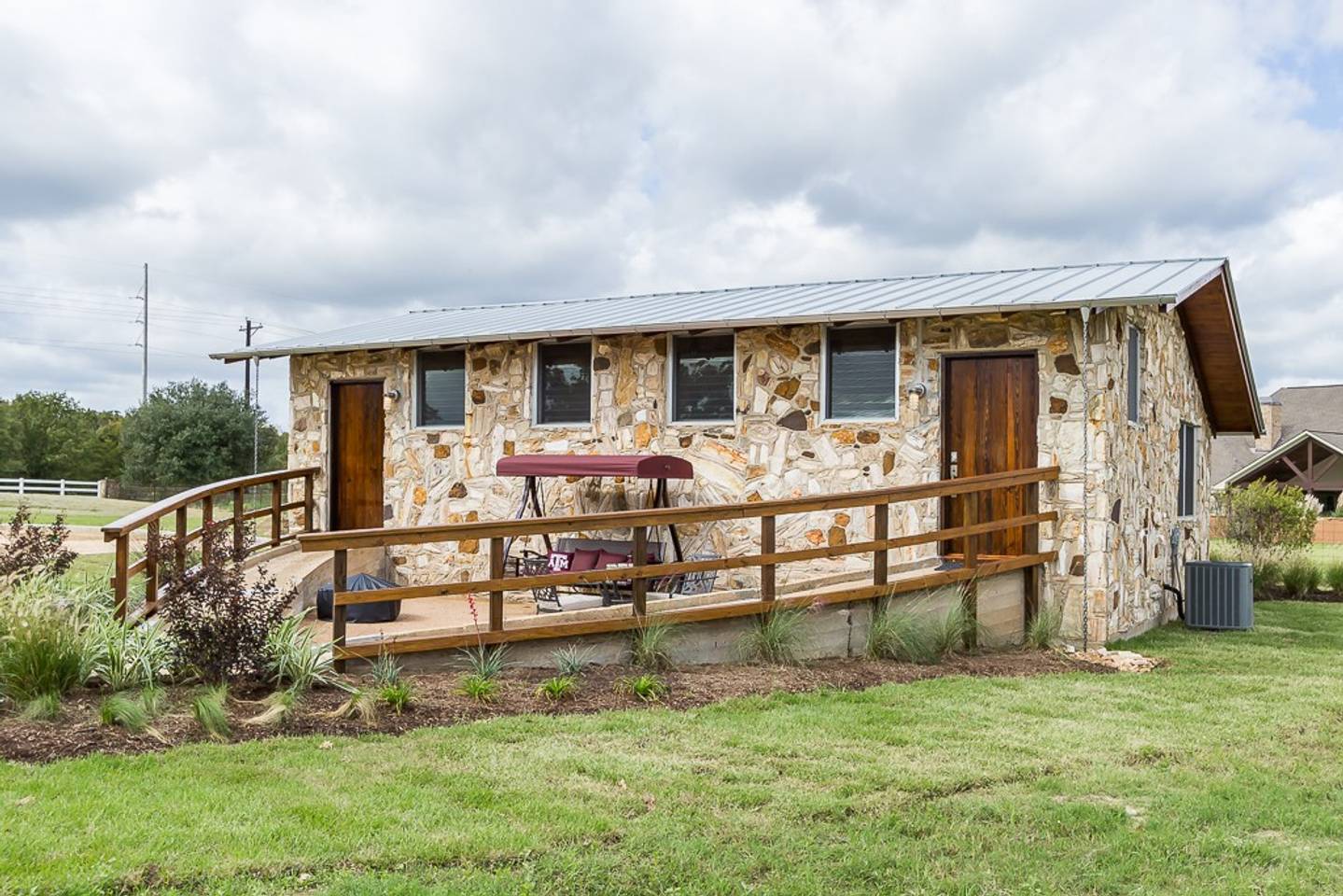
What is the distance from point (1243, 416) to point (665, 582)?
31.9ft

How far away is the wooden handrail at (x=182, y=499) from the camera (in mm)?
8727

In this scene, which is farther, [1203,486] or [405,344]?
[1203,486]

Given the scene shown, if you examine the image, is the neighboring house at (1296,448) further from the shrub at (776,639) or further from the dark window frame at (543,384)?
the shrub at (776,639)

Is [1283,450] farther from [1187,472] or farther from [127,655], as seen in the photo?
[127,655]

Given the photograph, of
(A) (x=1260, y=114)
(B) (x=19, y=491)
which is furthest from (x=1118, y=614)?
(B) (x=19, y=491)

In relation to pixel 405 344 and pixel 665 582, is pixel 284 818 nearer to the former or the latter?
pixel 665 582

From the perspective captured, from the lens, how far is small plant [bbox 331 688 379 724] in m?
6.64

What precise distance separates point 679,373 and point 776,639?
4577 millimetres

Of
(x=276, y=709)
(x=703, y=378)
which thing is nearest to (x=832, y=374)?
(x=703, y=378)

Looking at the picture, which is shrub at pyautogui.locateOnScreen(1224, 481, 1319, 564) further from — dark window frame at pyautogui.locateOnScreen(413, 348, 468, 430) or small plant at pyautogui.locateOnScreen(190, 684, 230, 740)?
small plant at pyautogui.locateOnScreen(190, 684, 230, 740)

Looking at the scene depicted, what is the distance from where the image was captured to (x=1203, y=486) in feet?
53.3

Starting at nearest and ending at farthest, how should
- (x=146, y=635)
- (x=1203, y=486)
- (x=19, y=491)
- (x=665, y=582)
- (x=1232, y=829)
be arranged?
(x=1232, y=829) → (x=146, y=635) → (x=665, y=582) → (x=1203, y=486) → (x=19, y=491)

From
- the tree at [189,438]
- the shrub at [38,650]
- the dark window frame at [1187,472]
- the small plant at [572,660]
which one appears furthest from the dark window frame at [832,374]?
the tree at [189,438]

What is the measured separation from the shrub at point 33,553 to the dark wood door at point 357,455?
16.3ft
